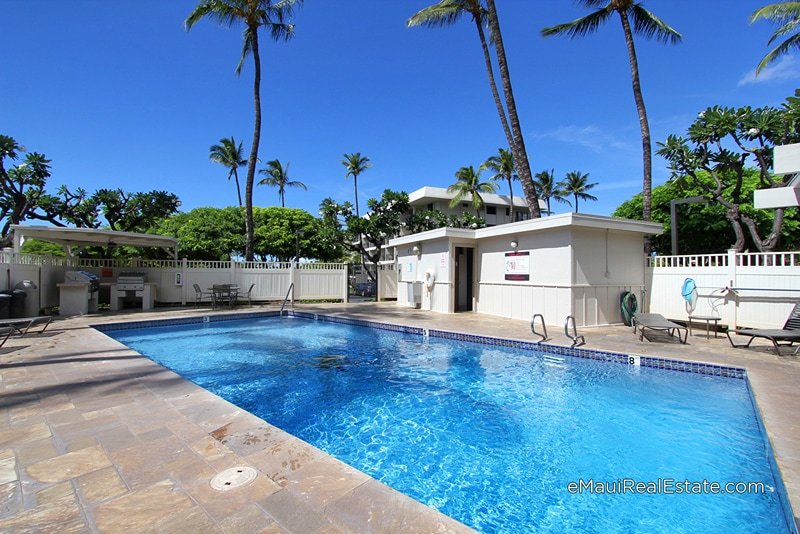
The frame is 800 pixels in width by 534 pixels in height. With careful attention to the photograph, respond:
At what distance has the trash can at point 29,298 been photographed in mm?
8969

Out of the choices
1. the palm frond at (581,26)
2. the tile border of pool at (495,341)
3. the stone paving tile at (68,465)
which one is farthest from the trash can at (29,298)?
the palm frond at (581,26)

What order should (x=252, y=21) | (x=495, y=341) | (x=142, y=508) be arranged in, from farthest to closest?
(x=252, y=21) → (x=495, y=341) → (x=142, y=508)

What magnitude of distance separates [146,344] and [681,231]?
26.2 metres

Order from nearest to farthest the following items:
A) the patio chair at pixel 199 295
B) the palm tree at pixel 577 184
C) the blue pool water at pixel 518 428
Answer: the blue pool water at pixel 518 428
the patio chair at pixel 199 295
the palm tree at pixel 577 184

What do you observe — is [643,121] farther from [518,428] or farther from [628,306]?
[518,428]

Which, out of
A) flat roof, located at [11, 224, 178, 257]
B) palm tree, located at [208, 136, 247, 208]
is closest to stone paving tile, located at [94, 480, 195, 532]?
flat roof, located at [11, 224, 178, 257]

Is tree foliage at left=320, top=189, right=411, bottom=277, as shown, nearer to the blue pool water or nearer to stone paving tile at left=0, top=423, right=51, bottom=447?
the blue pool water

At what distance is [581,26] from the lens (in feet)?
44.0

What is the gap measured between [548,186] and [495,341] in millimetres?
29784

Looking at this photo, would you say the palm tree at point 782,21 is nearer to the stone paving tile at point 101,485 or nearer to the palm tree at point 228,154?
the stone paving tile at point 101,485

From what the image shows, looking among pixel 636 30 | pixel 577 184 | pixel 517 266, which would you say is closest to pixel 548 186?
pixel 577 184

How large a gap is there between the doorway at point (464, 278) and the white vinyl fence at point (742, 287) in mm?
5705

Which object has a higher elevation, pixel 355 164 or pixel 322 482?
pixel 355 164

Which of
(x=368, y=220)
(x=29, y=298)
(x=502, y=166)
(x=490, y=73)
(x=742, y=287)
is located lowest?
(x=29, y=298)
